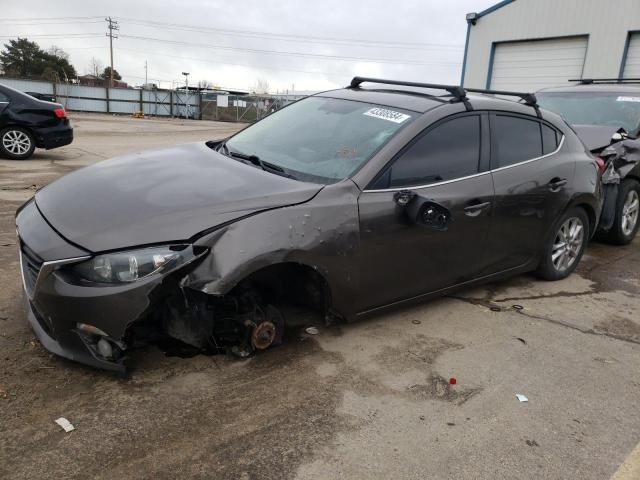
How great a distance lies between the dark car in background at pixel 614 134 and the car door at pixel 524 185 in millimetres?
1734

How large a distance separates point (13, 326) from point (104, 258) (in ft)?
3.99

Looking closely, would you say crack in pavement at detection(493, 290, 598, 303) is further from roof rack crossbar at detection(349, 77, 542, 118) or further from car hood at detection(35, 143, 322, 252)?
car hood at detection(35, 143, 322, 252)

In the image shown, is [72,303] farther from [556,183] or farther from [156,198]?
[556,183]

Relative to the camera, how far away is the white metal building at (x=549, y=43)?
14.4 m

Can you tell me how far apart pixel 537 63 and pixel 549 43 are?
642 millimetres

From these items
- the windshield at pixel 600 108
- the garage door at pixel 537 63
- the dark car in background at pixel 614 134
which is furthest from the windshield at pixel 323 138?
the garage door at pixel 537 63

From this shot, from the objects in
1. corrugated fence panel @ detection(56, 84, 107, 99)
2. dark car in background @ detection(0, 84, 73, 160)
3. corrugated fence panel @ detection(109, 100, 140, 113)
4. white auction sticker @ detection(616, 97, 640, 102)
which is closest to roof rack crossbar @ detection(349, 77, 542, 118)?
white auction sticker @ detection(616, 97, 640, 102)

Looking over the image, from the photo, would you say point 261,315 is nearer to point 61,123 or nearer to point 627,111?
point 627,111

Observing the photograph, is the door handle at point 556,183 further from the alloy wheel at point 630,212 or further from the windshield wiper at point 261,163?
the windshield wiper at point 261,163

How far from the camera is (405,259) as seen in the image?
3359 millimetres

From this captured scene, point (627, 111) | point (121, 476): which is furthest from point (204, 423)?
point (627, 111)

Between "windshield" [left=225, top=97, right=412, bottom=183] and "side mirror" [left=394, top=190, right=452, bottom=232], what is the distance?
1.11 ft

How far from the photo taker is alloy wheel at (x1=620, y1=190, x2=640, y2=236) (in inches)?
238

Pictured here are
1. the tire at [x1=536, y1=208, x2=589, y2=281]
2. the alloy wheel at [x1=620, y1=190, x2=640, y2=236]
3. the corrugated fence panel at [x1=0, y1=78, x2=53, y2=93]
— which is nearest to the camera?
the tire at [x1=536, y1=208, x2=589, y2=281]
